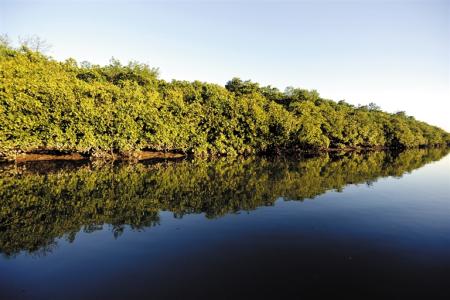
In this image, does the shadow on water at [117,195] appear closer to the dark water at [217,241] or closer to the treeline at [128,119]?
the dark water at [217,241]

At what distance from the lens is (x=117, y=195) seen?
17906 millimetres

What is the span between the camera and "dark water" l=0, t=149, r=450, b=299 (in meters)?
7.90

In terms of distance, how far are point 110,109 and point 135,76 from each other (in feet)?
107

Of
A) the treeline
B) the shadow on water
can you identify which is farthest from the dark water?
the treeline

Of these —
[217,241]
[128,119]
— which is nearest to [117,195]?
[217,241]

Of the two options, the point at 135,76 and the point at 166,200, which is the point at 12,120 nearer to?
the point at 166,200

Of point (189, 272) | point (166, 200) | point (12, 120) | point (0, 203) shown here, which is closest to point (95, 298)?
point (189, 272)

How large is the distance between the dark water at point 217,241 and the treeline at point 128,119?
12183mm

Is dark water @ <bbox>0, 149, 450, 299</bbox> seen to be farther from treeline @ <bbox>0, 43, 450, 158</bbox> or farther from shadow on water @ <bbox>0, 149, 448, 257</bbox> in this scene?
treeline @ <bbox>0, 43, 450, 158</bbox>

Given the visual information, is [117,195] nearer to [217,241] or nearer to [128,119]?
[217,241]

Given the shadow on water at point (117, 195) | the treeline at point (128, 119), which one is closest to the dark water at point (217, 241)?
the shadow on water at point (117, 195)

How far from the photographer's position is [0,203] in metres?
15.5

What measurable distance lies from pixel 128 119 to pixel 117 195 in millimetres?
20393

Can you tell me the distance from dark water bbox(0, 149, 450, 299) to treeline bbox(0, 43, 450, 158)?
12183 mm
